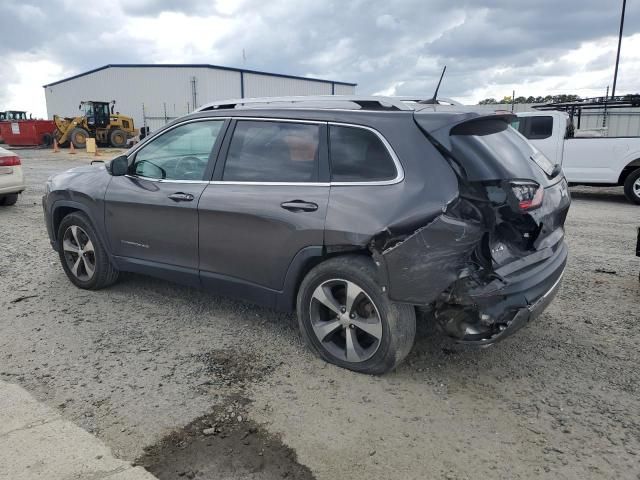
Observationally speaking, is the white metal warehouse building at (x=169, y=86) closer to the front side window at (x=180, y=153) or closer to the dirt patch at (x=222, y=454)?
the front side window at (x=180, y=153)

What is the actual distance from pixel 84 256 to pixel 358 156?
3087 mm

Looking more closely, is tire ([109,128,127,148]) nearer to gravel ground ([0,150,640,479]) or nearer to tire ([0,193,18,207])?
tire ([0,193,18,207])

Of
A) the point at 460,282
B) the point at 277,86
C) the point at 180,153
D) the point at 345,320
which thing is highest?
the point at 277,86

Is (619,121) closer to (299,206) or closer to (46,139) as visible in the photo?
(299,206)

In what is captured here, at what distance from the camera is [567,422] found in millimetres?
2865

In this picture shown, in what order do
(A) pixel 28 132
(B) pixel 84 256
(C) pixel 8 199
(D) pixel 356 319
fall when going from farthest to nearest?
1. (A) pixel 28 132
2. (C) pixel 8 199
3. (B) pixel 84 256
4. (D) pixel 356 319

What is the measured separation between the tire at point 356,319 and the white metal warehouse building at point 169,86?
125 feet

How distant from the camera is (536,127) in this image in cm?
1125

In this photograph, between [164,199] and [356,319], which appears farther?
[164,199]

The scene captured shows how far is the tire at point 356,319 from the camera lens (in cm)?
319

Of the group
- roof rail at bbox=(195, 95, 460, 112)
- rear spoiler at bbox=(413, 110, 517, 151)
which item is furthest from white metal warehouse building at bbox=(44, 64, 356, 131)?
rear spoiler at bbox=(413, 110, 517, 151)

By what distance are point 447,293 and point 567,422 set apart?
95 cm

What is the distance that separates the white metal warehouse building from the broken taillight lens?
126ft

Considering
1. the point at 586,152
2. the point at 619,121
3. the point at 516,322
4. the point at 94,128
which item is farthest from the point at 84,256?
the point at 94,128
